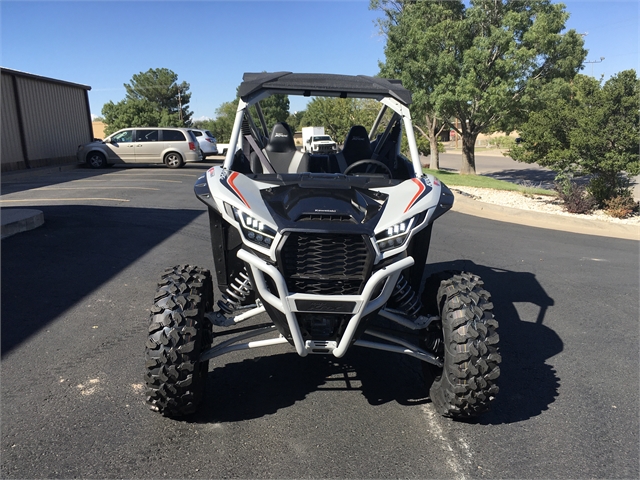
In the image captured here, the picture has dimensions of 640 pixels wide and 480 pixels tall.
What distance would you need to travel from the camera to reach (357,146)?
17.0ft

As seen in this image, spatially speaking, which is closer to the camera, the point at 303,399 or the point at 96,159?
the point at 303,399

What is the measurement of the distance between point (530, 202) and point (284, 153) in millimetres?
11321

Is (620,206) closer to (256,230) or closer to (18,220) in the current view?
(256,230)

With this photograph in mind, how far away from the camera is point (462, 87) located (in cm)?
1950

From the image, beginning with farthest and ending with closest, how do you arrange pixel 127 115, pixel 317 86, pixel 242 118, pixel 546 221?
pixel 127 115 < pixel 546 221 < pixel 242 118 < pixel 317 86

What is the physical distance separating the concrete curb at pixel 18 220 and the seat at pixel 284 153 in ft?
18.0

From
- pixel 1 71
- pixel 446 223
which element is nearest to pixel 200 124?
pixel 1 71

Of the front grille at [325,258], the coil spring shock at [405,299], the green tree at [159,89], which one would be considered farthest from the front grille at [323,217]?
the green tree at [159,89]

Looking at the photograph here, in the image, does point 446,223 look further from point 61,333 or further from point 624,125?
point 61,333

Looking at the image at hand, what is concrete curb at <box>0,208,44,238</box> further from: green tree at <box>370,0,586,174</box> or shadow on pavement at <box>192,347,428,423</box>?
green tree at <box>370,0,586,174</box>

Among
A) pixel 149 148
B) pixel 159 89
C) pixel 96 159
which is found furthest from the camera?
pixel 159 89

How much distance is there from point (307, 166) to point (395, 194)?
5.13 feet

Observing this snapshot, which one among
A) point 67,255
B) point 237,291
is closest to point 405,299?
point 237,291

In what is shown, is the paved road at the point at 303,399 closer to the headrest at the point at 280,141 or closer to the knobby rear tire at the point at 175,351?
the knobby rear tire at the point at 175,351
